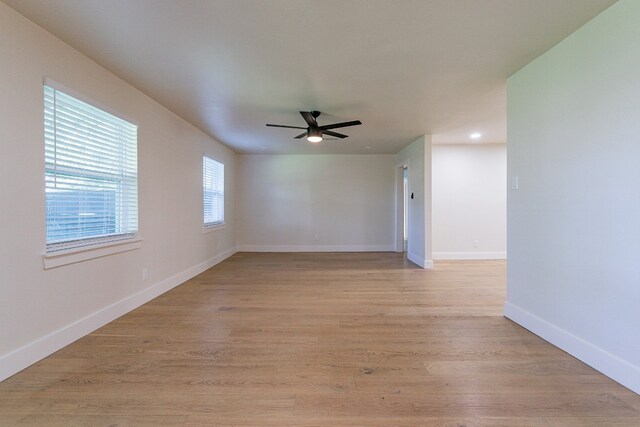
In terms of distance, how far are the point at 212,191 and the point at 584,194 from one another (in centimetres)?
528

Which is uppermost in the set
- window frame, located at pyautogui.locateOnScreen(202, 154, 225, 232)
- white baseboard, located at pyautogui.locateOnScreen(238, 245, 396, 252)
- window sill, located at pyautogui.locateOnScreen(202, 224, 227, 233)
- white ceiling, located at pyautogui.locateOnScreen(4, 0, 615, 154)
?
white ceiling, located at pyautogui.locateOnScreen(4, 0, 615, 154)

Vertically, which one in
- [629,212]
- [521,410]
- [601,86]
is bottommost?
[521,410]

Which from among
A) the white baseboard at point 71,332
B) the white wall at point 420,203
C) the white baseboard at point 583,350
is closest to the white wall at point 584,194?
the white baseboard at point 583,350

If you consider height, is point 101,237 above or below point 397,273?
above

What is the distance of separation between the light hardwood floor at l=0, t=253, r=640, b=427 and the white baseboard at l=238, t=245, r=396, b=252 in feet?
12.1

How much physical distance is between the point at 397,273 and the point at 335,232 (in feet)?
8.20

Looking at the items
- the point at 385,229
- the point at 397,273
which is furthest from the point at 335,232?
the point at 397,273

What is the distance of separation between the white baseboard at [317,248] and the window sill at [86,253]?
154 inches

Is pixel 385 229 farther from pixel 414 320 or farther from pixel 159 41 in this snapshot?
pixel 159 41

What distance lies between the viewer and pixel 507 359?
2076mm

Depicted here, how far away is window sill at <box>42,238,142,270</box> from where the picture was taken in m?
2.14

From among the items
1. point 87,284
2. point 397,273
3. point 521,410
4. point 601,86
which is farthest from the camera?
point 397,273

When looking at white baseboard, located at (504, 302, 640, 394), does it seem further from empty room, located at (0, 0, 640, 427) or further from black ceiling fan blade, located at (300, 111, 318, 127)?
black ceiling fan blade, located at (300, 111, 318, 127)

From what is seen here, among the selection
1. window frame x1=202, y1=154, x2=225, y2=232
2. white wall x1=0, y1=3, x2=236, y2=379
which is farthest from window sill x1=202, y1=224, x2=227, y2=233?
white wall x1=0, y1=3, x2=236, y2=379
